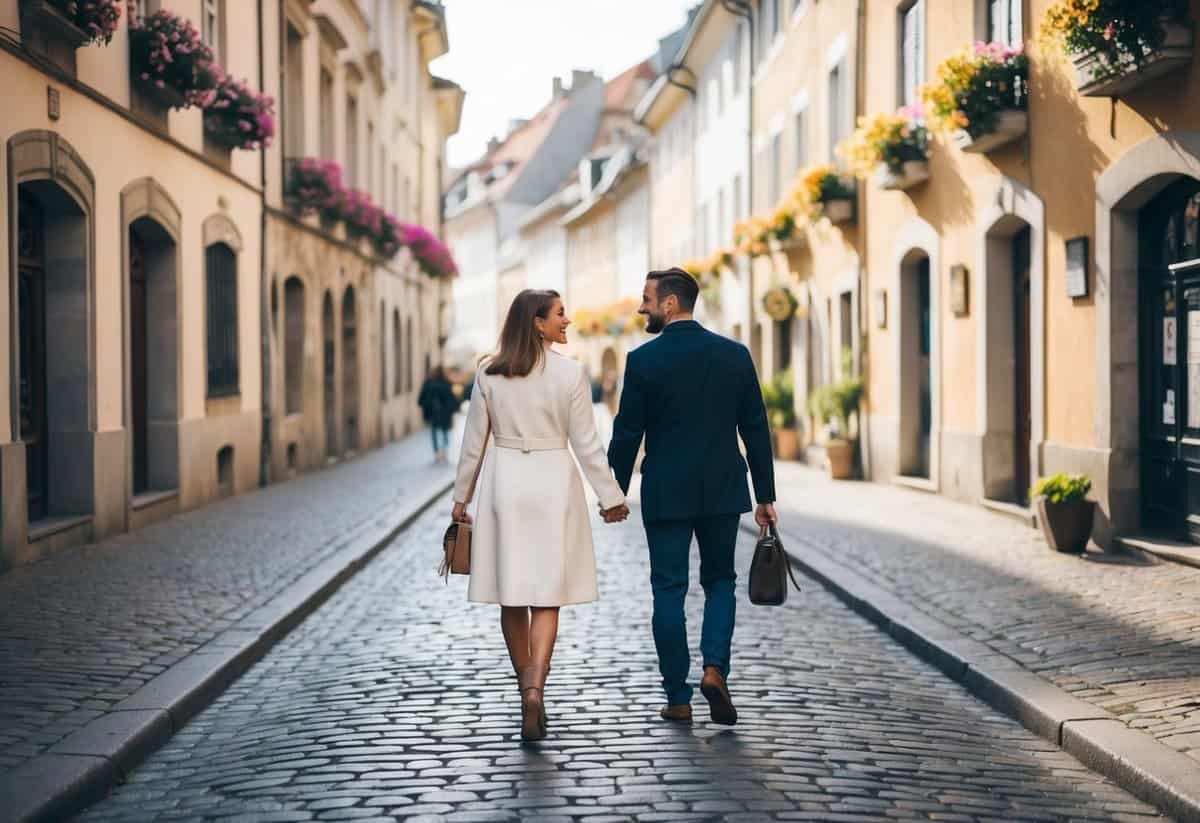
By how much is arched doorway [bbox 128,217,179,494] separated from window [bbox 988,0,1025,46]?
8.40m

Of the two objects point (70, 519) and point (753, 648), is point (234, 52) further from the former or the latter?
point (753, 648)

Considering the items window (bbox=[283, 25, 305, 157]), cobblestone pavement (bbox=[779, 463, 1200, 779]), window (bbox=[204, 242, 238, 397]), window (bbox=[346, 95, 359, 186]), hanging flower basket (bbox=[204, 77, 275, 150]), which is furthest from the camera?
window (bbox=[346, 95, 359, 186])

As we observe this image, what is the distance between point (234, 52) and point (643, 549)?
8.65 m

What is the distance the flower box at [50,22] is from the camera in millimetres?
10547

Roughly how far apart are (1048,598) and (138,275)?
9.89m

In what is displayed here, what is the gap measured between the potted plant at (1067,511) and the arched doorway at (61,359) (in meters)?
7.62

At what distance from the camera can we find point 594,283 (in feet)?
185

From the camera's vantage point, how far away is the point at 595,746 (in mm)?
5582

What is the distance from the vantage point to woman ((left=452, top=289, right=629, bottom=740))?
5.83 meters

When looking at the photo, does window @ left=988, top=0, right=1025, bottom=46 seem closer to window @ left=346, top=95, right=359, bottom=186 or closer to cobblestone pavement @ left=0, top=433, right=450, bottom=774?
cobblestone pavement @ left=0, top=433, right=450, bottom=774

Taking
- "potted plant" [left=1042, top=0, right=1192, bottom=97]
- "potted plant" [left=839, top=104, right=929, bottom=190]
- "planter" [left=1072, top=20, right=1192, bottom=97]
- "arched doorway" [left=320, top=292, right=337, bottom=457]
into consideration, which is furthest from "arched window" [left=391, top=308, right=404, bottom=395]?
"potted plant" [left=1042, top=0, right=1192, bottom=97]

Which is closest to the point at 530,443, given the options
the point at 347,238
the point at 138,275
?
the point at 138,275

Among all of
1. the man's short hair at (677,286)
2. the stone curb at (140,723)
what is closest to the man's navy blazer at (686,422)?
the man's short hair at (677,286)

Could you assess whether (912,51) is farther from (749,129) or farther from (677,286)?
(677,286)
